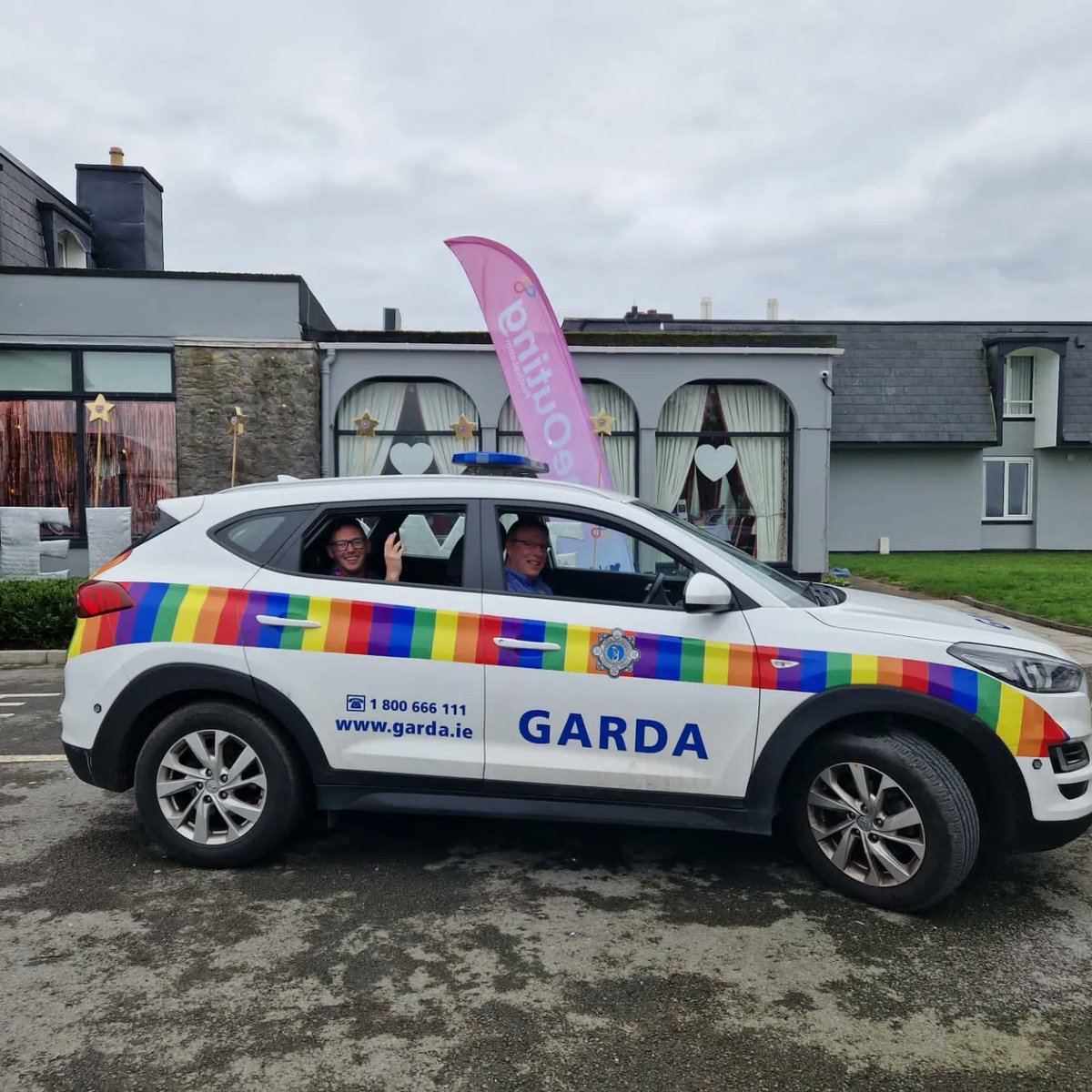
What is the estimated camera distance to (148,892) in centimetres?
379

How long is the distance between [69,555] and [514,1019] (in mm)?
11791

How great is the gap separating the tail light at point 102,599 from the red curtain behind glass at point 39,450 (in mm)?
9680

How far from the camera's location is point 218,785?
3988 millimetres

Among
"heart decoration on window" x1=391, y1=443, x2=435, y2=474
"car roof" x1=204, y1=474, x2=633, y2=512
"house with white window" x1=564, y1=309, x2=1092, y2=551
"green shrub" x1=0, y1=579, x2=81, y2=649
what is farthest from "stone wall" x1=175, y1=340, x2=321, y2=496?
"house with white window" x1=564, y1=309, x2=1092, y2=551

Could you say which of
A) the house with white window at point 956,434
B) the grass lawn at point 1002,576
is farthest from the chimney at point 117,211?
the grass lawn at point 1002,576

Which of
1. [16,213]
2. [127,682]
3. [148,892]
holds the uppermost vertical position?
[16,213]

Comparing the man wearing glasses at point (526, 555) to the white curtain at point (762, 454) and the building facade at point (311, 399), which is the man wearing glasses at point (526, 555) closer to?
the building facade at point (311, 399)

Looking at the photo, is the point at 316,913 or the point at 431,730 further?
the point at 431,730

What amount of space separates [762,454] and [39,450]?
10.2m

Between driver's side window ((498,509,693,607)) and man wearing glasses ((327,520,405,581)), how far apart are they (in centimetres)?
54

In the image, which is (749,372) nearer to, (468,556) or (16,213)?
(468,556)

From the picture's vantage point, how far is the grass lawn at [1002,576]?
40.4 feet

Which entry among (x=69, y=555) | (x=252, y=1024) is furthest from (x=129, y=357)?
(x=252, y=1024)

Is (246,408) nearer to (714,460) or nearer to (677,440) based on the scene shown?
(677,440)
